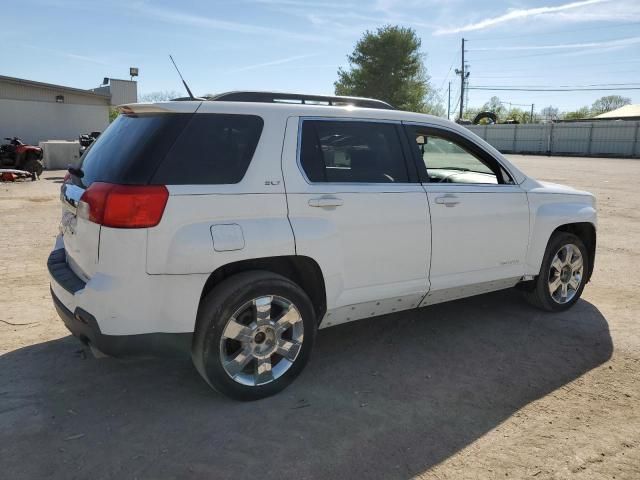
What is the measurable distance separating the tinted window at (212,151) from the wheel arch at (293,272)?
1.72ft

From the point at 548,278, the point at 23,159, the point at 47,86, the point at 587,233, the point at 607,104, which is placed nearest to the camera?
the point at 548,278

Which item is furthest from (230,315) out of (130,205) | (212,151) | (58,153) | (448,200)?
(58,153)

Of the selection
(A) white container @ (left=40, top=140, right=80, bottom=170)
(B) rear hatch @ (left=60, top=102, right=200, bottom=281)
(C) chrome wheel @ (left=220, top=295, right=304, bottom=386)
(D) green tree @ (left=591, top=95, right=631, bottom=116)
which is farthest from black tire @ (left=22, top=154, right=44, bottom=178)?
(D) green tree @ (left=591, top=95, right=631, bottom=116)

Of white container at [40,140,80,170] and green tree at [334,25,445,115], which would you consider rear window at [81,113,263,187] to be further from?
green tree at [334,25,445,115]

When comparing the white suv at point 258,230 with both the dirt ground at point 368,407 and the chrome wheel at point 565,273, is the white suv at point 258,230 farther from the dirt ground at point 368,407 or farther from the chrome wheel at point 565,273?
the chrome wheel at point 565,273

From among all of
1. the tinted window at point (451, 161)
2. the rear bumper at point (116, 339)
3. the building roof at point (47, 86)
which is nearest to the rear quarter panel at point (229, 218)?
the rear bumper at point (116, 339)

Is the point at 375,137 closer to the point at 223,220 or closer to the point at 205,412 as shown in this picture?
the point at 223,220

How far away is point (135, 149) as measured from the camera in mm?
3045

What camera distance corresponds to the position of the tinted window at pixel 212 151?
118 inches

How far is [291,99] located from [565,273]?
10.1ft

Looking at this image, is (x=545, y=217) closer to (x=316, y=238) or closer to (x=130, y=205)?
(x=316, y=238)

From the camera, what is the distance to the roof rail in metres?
3.49

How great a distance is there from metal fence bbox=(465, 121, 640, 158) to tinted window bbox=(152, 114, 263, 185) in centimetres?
4240

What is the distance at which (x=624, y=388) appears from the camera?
11.8 feet
